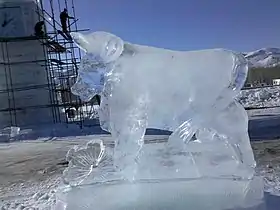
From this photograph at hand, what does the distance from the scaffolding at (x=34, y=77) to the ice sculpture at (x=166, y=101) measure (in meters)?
12.1

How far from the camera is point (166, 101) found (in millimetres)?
3016

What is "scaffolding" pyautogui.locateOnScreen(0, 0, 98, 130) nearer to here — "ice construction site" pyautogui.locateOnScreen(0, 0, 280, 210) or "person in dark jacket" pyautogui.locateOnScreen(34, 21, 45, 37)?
"person in dark jacket" pyautogui.locateOnScreen(34, 21, 45, 37)

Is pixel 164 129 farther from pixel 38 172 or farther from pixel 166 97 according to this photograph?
pixel 38 172

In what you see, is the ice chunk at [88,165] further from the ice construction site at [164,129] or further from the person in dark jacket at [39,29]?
the person in dark jacket at [39,29]

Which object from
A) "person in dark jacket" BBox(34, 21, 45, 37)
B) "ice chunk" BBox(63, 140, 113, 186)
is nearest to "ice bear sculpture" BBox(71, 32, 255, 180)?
"ice chunk" BBox(63, 140, 113, 186)

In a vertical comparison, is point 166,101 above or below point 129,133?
above

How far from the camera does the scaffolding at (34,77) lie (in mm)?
15391

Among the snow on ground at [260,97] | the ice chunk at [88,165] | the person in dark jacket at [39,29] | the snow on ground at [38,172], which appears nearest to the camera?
the ice chunk at [88,165]

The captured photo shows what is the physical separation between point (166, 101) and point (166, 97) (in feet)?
0.10

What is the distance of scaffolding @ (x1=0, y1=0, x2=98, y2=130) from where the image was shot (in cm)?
1539

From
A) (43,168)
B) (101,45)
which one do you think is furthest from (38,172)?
(101,45)

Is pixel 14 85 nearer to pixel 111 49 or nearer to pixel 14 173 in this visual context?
pixel 14 173

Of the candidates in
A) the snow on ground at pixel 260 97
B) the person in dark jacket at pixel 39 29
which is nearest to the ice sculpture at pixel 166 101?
the person in dark jacket at pixel 39 29

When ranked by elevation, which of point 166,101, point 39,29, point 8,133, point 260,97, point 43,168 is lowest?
point 260,97
